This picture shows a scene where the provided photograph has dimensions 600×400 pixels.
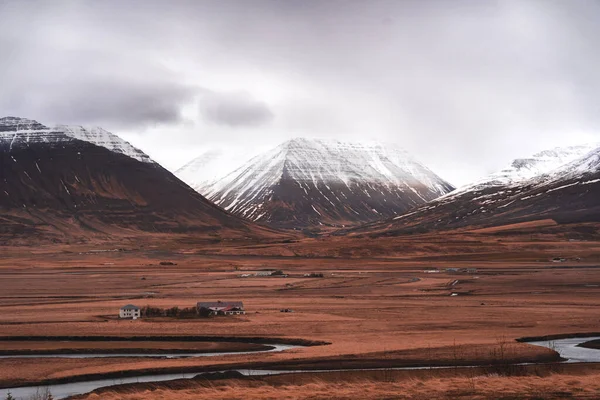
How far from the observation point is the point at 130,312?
78.6 m

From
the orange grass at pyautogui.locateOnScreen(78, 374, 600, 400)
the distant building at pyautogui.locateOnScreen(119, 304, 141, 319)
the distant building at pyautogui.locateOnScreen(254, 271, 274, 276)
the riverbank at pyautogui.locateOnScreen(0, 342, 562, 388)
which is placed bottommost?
the orange grass at pyautogui.locateOnScreen(78, 374, 600, 400)

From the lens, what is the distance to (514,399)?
3916cm

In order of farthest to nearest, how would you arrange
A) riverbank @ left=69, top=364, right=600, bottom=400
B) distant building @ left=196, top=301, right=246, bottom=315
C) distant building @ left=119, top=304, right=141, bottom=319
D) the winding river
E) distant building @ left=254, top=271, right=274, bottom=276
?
distant building @ left=254, top=271, right=274, bottom=276 → distant building @ left=196, top=301, right=246, bottom=315 → distant building @ left=119, top=304, right=141, bottom=319 → the winding river → riverbank @ left=69, top=364, right=600, bottom=400

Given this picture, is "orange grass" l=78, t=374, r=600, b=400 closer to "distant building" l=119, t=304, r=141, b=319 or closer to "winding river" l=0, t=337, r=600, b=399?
"winding river" l=0, t=337, r=600, b=399

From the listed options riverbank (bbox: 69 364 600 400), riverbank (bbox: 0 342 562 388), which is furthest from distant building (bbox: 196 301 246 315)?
riverbank (bbox: 69 364 600 400)

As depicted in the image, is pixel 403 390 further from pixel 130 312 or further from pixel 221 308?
pixel 130 312

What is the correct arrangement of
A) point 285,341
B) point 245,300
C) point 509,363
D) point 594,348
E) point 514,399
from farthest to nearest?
point 245,300
point 285,341
point 594,348
point 509,363
point 514,399

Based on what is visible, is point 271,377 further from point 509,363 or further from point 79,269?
point 79,269

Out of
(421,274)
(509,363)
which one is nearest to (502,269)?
(421,274)

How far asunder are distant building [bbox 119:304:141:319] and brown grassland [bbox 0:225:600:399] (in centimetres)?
146

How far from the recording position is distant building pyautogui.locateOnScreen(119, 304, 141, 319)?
78.4m

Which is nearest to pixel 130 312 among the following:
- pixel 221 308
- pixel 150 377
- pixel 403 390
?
pixel 221 308

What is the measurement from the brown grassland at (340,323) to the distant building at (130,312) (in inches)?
57.4

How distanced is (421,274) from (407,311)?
62.7m
